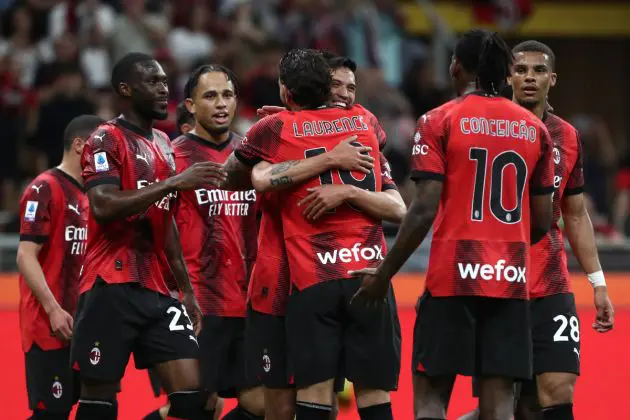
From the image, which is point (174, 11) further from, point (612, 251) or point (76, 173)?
point (76, 173)

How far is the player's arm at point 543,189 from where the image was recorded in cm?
584

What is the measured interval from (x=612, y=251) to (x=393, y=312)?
7.33m

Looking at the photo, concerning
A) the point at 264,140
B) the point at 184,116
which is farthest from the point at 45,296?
the point at 264,140

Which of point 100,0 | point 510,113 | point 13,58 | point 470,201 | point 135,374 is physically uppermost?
point 100,0

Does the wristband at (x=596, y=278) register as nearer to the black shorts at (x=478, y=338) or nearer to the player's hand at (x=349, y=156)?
the black shorts at (x=478, y=338)

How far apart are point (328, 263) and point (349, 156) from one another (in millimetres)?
513

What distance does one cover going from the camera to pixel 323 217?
19.5 ft

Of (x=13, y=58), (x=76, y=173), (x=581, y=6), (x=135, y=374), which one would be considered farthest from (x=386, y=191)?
(x=581, y=6)

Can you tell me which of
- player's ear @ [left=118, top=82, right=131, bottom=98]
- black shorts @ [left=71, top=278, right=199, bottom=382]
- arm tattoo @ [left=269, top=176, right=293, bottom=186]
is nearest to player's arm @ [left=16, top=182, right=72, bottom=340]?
black shorts @ [left=71, top=278, right=199, bottom=382]

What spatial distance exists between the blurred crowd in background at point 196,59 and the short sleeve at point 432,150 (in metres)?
6.41

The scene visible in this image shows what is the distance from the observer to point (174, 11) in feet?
50.3

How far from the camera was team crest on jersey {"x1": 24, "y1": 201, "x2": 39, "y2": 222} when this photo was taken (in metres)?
7.21

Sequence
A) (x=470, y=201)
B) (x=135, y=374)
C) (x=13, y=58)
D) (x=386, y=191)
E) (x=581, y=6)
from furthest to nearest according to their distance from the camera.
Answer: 1. (x=581, y=6)
2. (x=13, y=58)
3. (x=135, y=374)
4. (x=386, y=191)
5. (x=470, y=201)

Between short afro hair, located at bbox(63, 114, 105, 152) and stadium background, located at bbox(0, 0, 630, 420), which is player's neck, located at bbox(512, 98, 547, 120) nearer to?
short afro hair, located at bbox(63, 114, 105, 152)
